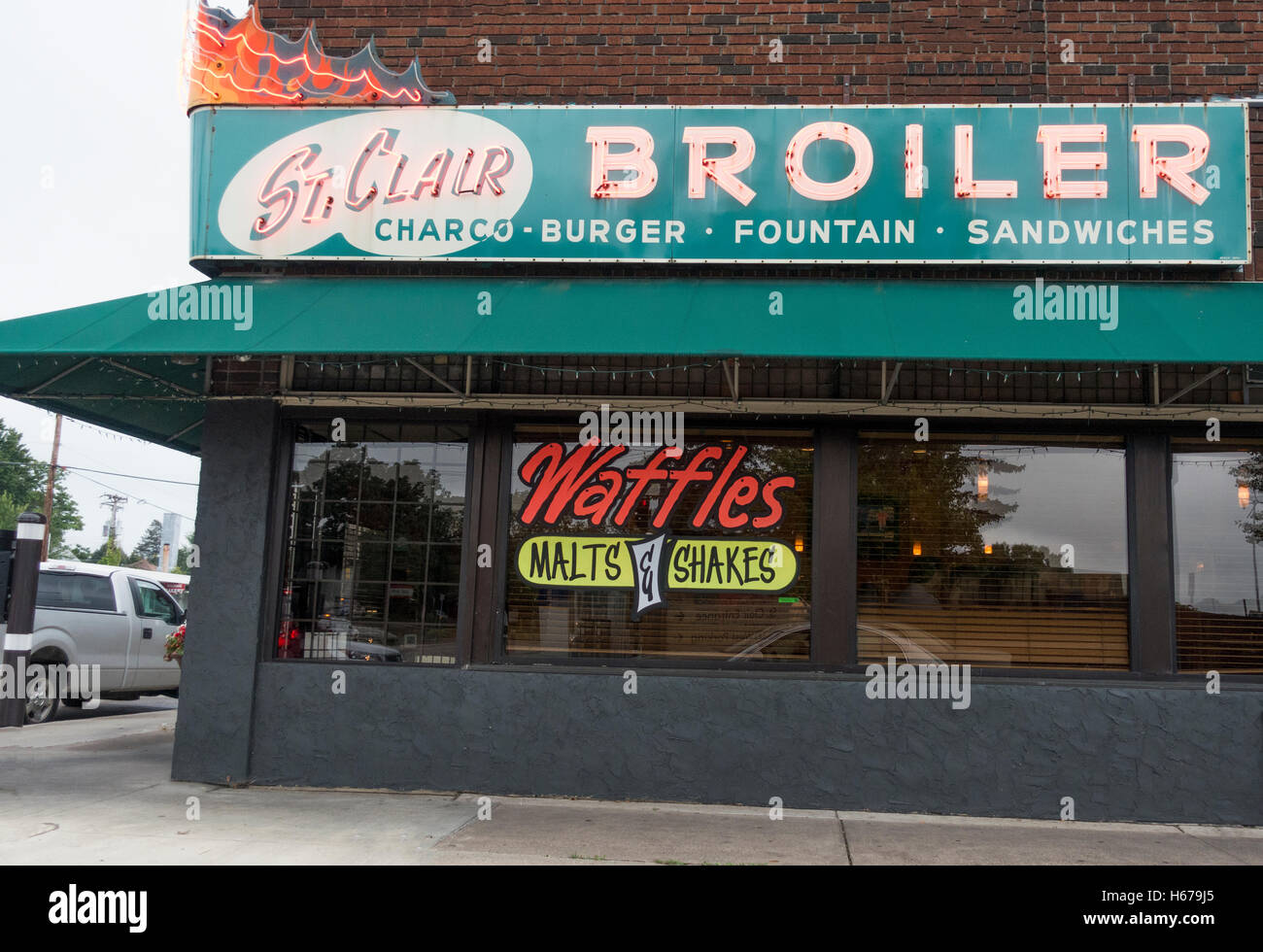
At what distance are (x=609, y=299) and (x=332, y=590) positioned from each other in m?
3.13

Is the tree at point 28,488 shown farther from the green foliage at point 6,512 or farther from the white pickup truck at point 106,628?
the white pickup truck at point 106,628

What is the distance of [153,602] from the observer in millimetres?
13594

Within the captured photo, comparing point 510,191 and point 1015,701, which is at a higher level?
point 510,191

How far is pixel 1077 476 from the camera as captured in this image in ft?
24.6

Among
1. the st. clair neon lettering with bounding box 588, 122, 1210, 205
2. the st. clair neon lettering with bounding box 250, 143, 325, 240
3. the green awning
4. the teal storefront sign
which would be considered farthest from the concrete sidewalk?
the st. clair neon lettering with bounding box 588, 122, 1210, 205

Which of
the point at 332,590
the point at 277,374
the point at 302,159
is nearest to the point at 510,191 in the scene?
the point at 302,159

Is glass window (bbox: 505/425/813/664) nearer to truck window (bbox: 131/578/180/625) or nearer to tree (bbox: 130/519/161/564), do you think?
truck window (bbox: 131/578/180/625)

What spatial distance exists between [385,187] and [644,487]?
301 centimetres

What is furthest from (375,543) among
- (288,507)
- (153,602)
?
(153,602)

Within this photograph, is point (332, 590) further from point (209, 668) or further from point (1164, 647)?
point (1164, 647)

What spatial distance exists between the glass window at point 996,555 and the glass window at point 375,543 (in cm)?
315

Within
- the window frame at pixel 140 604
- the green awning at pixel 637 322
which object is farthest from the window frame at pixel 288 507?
the window frame at pixel 140 604

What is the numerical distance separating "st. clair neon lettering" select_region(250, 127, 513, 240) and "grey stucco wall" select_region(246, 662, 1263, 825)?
3.48 meters

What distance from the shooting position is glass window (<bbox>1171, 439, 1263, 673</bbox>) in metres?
7.26
